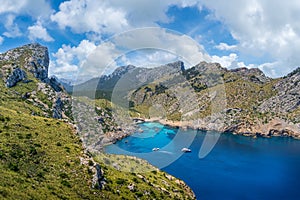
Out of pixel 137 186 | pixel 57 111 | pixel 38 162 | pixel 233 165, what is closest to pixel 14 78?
pixel 57 111

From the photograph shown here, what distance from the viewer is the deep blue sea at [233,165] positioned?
3334 inches

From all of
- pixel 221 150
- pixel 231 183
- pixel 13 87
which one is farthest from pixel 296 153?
pixel 13 87

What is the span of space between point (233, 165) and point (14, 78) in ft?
294

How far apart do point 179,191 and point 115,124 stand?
110m

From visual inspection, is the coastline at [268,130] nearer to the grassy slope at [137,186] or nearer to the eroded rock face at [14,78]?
the grassy slope at [137,186]

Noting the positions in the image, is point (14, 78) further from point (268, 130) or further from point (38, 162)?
point (268, 130)

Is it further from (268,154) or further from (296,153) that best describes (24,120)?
(296,153)

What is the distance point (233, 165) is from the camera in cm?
11419

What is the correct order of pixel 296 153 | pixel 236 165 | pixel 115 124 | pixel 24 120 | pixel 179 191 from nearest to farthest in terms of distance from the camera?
pixel 24 120
pixel 179 191
pixel 236 165
pixel 296 153
pixel 115 124

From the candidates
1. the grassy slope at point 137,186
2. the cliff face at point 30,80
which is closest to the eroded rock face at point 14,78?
the cliff face at point 30,80

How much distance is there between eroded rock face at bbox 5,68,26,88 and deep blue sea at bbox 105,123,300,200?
50171mm

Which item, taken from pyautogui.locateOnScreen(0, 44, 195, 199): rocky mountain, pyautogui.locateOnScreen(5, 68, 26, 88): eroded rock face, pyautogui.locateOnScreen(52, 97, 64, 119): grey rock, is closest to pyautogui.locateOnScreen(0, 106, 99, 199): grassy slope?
pyautogui.locateOnScreen(0, 44, 195, 199): rocky mountain

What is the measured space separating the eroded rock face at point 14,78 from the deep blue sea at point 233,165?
50.2 meters

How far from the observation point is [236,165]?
114 metres
